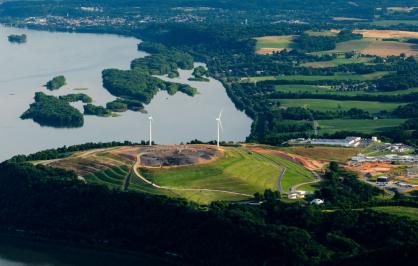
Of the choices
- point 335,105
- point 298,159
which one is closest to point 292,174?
point 298,159

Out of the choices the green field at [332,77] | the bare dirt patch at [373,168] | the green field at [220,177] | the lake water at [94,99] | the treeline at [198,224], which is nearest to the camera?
the treeline at [198,224]

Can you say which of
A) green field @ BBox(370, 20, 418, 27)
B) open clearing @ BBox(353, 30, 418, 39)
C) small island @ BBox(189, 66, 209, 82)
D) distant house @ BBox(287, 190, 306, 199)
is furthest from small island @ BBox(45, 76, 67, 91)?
green field @ BBox(370, 20, 418, 27)

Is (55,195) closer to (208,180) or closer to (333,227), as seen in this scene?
(208,180)

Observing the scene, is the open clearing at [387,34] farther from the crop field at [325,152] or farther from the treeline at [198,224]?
the treeline at [198,224]

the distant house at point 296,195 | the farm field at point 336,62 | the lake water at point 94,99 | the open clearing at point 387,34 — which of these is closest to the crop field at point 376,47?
the open clearing at point 387,34

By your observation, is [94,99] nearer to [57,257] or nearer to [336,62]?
[336,62]

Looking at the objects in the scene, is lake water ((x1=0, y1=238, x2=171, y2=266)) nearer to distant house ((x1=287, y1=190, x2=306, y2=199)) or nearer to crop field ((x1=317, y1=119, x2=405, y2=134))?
distant house ((x1=287, y1=190, x2=306, y2=199))
